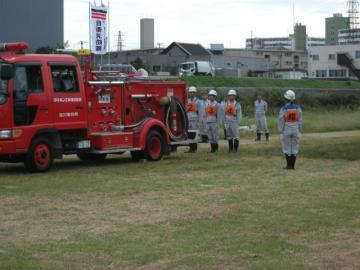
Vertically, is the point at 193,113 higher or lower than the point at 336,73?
lower

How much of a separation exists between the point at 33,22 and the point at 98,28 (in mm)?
49027

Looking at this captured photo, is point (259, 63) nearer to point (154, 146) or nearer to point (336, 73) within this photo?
point (336, 73)

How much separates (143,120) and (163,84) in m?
1.39

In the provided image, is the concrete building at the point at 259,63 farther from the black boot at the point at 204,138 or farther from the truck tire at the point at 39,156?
the truck tire at the point at 39,156

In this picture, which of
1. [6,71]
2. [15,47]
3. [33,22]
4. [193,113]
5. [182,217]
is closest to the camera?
[182,217]

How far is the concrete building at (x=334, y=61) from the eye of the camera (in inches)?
4407

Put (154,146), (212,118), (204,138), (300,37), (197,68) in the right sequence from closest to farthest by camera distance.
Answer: (154,146)
(212,118)
(204,138)
(197,68)
(300,37)

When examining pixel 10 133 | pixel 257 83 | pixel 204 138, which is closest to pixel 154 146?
pixel 10 133

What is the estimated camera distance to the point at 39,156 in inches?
643

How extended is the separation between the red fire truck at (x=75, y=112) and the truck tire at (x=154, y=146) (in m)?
0.03

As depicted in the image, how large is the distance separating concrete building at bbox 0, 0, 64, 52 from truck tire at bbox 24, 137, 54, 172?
54332mm

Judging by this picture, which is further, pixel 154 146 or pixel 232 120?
pixel 232 120

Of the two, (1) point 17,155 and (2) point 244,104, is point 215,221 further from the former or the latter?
(2) point 244,104

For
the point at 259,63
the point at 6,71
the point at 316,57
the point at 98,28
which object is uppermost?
the point at 316,57
